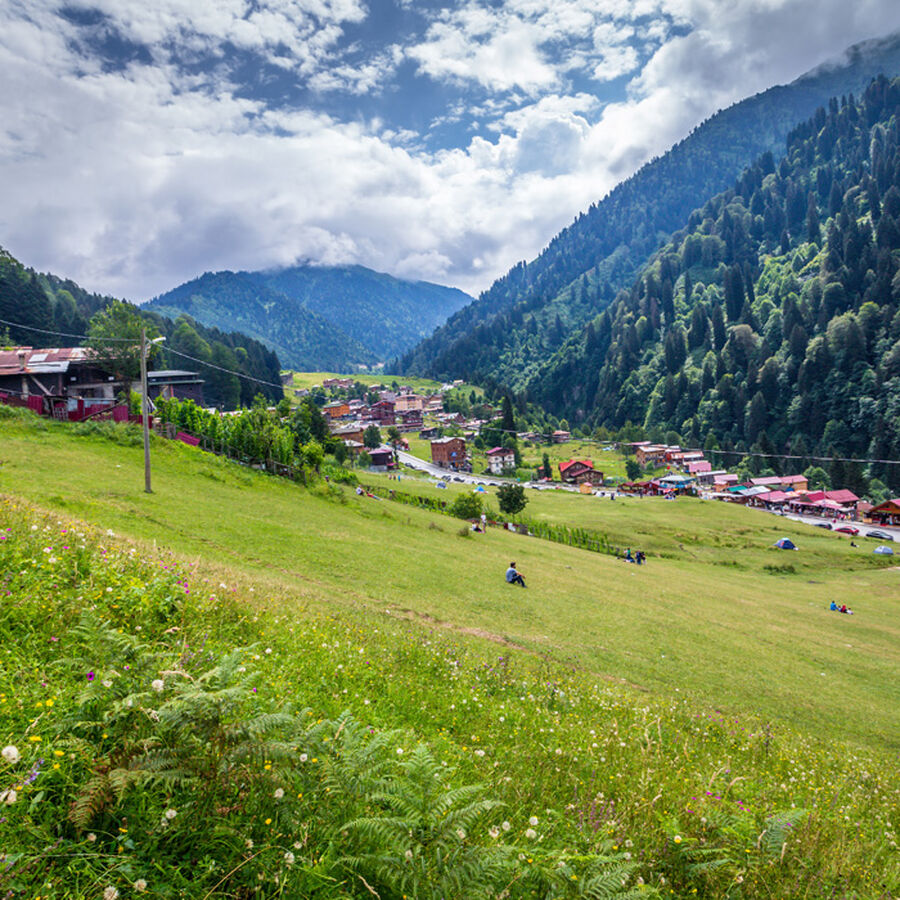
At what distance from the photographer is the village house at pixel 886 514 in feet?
369

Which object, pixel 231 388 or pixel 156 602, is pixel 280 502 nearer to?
pixel 156 602

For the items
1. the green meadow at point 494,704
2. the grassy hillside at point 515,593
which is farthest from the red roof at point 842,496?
the green meadow at point 494,704

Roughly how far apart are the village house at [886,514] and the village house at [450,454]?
344 ft

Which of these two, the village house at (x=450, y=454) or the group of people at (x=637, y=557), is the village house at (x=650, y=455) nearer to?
the village house at (x=450, y=454)

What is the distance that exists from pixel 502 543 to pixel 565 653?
2914 cm

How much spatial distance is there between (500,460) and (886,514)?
97.3 metres

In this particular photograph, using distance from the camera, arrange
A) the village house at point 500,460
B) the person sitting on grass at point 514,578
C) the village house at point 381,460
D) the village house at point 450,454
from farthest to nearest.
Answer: the village house at point 450,454 < the village house at point 500,460 < the village house at point 381,460 < the person sitting on grass at point 514,578

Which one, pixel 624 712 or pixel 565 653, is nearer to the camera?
pixel 624 712

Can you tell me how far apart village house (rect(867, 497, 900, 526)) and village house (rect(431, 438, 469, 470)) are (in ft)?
344

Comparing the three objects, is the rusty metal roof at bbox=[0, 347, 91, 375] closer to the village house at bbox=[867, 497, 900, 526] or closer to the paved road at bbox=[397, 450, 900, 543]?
the paved road at bbox=[397, 450, 900, 543]

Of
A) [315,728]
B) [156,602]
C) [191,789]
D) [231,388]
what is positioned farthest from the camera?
[231,388]

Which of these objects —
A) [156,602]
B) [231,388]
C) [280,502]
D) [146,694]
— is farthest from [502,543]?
[231,388]

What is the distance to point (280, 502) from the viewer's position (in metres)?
39.5

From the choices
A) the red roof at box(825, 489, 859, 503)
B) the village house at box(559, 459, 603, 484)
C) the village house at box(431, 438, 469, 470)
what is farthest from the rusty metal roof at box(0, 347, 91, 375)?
the red roof at box(825, 489, 859, 503)
